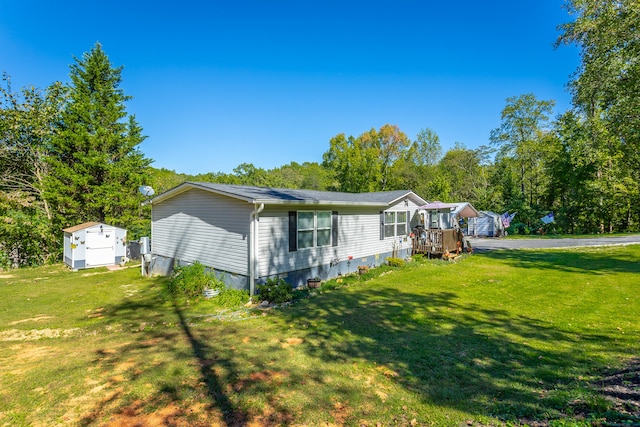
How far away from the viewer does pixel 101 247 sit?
14477 millimetres

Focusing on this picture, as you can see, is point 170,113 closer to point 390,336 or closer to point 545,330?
point 390,336

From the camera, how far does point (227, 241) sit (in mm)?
9531

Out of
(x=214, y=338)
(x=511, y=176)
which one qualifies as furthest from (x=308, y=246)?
(x=511, y=176)

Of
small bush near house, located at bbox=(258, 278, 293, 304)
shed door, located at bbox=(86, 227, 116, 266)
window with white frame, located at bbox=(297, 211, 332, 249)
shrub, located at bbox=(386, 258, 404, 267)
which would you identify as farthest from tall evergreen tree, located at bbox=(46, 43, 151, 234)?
shrub, located at bbox=(386, 258, 404, 267)

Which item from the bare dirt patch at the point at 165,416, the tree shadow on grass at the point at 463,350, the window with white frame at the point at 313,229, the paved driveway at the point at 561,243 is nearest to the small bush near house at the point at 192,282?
the window with white frame at the point at 313,229

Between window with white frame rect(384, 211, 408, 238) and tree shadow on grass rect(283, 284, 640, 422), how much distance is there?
6.23 m

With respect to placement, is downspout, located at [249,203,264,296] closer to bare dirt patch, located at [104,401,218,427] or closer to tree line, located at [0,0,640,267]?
bare dirt patch, located at [104,401,218,427]

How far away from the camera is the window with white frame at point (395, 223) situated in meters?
14.2

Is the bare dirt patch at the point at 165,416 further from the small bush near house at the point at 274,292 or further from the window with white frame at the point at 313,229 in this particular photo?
the window with white frame at the point at 313,229

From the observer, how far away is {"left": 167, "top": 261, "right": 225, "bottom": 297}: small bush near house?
9102 millimetres

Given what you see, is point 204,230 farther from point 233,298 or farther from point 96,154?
point 96,154

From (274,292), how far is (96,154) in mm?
15613

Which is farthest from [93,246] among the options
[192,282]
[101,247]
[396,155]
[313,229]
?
[396,155]

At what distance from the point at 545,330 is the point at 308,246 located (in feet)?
21.8
